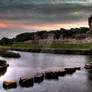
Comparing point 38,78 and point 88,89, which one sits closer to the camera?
point 88,89

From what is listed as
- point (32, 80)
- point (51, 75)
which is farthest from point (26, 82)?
point (51, 75)

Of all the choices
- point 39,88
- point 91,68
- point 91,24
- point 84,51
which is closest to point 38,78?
point 39,88

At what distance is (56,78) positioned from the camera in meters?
46.8

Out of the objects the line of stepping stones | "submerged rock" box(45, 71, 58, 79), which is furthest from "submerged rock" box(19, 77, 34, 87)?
"submerged rock" box(45, 71, 58, 79)

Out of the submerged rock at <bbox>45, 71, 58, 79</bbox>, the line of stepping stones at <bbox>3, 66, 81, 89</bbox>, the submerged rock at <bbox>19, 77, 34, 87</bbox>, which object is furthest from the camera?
the submerged rock at <bbox>45, 71, 58, 79</bbox>

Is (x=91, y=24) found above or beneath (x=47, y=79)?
above

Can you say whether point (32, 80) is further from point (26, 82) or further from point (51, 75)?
point (51, 75)

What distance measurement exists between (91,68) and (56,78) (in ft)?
58.9

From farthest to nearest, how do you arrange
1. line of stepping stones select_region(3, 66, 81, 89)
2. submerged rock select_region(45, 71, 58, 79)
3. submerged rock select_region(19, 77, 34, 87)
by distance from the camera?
submerged rock select_region(45, 71, 58, 79) → submerged rock select_region(19, 77, 34, 87) → line of stepping stones select_region(3, 66, 81, 89)

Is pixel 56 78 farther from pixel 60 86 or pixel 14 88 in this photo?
pixel 14 88

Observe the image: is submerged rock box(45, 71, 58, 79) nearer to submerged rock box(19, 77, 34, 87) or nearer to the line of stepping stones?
the line of stepping stones

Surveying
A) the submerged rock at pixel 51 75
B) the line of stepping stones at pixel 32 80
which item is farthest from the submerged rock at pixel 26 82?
the submerged rock at pixel 51 75

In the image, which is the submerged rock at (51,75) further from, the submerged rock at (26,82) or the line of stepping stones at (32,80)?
the submerged rock at (26,82)

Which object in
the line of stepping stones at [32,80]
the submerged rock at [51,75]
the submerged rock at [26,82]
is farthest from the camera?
the submerged rock at [51,75]
